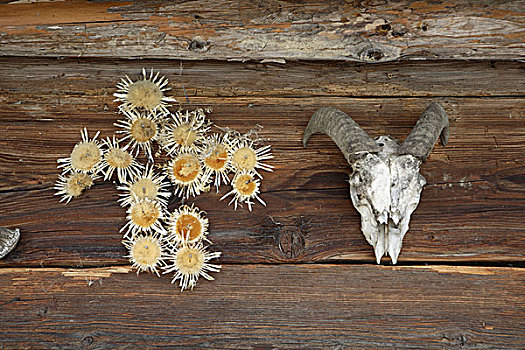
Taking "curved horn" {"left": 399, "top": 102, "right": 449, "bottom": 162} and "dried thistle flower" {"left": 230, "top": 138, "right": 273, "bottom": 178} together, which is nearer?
"curved horn" {"left": 399, "top": 102, "right": 449, "bottom": 162}

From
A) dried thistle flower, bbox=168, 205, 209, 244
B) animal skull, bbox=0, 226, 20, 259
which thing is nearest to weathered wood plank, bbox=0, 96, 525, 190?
animal skull, bbox=0, 226, 20, 259

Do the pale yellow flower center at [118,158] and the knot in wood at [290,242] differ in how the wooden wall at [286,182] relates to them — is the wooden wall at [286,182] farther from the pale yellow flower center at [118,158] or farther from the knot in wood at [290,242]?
the pale yellow flower center at [118,158]

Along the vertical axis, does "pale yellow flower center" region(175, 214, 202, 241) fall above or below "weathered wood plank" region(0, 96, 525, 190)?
below

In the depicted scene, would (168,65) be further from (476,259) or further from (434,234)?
(476,259)

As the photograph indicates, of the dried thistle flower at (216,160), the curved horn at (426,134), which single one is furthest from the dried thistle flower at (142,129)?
the curved horn at (426,134)

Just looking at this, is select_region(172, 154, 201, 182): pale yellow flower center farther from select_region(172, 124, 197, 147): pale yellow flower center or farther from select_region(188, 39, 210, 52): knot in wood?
select_region(188, 39, 210, 52): knot in wood

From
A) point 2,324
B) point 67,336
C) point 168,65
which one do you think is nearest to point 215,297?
point 67,336

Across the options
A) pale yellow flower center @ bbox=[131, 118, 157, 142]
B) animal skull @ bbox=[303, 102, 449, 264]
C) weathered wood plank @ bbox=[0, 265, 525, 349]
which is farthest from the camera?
pale yellow flower center @ bbox=[131, 118, 157, 142]
